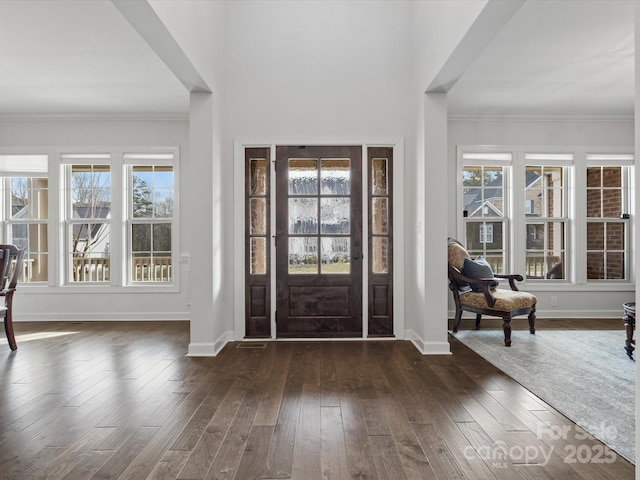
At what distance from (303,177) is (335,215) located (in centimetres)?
59

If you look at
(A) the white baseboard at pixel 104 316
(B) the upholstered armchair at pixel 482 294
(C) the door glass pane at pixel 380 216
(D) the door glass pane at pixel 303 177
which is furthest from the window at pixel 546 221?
(A) the white baseboard at pixel 104 316

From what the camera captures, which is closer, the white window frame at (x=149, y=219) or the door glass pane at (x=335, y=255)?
the door glass pane at (x=335, y=255)

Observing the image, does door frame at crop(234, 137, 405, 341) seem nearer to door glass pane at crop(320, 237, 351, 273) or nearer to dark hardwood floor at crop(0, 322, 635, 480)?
door glass pane at crop(320, 237, 351, 273)

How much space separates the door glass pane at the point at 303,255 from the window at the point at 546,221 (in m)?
3.36

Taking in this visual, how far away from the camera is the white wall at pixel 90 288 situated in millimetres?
5684

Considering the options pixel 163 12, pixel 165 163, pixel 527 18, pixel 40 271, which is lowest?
pixel 40 271

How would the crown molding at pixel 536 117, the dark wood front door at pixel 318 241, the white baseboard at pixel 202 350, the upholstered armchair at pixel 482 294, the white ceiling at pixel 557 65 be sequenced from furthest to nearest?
the crown molding at pixel 536 117, the dark wood front door at pixel 318 241, the upholstered armchair at pixel 482 294, the white baseboard at pixel 202 350, the white ceiling at pixel 557 65

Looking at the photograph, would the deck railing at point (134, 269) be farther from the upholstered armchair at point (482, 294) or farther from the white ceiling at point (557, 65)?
the white ceiling at point (557, 65)

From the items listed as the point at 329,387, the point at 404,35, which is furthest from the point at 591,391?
the point at 404,35

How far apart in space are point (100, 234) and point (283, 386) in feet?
13.7

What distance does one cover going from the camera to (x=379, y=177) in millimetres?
4684

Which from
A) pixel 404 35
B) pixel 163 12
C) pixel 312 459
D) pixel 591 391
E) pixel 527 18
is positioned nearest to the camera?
pixel 312 459

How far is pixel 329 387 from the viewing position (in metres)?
3.12

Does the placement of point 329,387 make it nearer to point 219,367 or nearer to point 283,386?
point 283,386
